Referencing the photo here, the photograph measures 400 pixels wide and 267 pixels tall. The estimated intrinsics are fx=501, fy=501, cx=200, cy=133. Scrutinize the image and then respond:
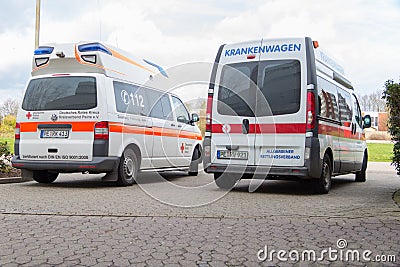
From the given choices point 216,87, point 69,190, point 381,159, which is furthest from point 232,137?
point 381,159

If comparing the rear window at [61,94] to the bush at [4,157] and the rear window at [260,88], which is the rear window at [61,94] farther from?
the rear window at [260,88]

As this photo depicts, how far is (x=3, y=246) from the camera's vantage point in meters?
4.66

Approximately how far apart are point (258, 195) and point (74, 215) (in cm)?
367

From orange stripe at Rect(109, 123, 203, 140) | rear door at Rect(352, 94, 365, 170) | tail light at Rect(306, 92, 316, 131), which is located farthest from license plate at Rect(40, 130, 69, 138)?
rear door at Rect(352, 94, 365, 170)

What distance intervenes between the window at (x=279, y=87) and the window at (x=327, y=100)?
18.8 inches

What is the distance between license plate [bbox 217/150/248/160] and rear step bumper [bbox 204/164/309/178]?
17 cm

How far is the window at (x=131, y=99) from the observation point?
32.3 feet

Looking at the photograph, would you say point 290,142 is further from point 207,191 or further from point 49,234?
point 49,234

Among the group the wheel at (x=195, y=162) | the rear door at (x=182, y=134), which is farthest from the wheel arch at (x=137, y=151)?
the wheel at (x=195, y=162)

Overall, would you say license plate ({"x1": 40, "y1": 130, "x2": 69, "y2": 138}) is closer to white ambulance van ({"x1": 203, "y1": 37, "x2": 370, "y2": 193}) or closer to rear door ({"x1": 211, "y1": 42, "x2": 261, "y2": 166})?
white ambulance van ({"x1": 203, "y1": 37, "x2": 370, "y2": 193})

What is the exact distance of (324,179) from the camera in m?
9.29

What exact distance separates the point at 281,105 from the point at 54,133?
4.29 m

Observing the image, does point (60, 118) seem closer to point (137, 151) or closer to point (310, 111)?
point (137, 151)

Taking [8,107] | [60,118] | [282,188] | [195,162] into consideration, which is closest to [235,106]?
[282,188]
